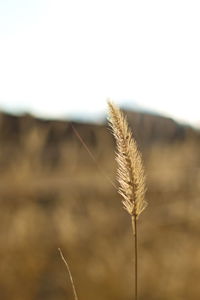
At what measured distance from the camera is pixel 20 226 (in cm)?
481

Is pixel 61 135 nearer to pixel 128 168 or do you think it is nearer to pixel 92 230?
pixel 92 230

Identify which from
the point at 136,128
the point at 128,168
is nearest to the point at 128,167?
the point at 128,168

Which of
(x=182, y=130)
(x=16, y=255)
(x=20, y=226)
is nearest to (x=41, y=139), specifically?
(x=20, y=226)

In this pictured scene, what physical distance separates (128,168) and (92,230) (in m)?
3.60

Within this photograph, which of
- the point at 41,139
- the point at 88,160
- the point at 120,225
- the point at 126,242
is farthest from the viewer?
the point at 88,160

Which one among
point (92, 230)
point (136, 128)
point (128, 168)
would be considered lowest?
point (92, 230)

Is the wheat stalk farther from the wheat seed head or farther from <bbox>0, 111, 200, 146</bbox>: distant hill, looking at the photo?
<bbox>0, 111, 200, 146</bbox>: distant hill

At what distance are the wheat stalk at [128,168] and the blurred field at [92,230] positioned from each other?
6.94 feet

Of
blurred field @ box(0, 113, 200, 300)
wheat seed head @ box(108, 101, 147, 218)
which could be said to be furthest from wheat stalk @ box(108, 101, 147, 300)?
blurred field @ box(0, 113, 200, 300)

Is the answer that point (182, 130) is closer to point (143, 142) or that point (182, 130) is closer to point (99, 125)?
point (99, 125)

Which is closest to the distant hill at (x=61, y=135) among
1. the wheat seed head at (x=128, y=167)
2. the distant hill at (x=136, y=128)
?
the distant hill at (x=136, y=128)

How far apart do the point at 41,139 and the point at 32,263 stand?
12.5 feet

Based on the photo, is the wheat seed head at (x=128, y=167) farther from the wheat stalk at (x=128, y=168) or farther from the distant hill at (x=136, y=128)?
the distant hill at (x=136, y=128)

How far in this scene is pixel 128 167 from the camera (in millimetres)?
1598
